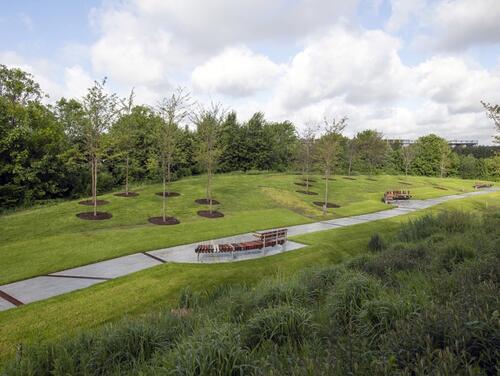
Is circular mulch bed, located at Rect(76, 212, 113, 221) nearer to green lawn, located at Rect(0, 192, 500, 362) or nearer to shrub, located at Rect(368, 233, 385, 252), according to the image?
green lawn, located at Rect(0, 192, 500, 362)

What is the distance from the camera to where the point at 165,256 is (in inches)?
440

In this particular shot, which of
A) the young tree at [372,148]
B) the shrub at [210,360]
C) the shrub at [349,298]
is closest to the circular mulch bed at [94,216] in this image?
the shrub at [349,298]

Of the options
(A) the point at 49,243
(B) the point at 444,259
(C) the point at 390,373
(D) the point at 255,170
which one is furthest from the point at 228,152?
(C) the point at 390,373

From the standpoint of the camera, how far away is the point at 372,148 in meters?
51.2

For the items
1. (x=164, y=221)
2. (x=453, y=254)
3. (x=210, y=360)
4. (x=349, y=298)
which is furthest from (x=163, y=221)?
(x=210, y=360)

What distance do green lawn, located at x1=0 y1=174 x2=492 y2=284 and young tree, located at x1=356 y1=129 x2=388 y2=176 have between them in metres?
26.7

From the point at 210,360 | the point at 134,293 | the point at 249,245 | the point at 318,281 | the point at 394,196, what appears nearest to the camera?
the point at 210,360

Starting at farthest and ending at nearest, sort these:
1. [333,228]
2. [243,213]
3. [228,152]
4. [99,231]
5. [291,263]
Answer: [228,152], [243,213], [333,228], [99,231], [291,263]

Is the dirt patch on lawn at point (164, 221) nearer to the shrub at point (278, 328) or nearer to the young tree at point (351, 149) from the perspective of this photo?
the shrub at point (278, 328)

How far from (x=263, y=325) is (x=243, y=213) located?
50.2 ft

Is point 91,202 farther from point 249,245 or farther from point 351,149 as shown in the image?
point 351,149

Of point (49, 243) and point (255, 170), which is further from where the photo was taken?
point (255, 170)

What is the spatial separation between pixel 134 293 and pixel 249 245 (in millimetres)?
4627

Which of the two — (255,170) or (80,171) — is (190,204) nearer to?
(80,171)
